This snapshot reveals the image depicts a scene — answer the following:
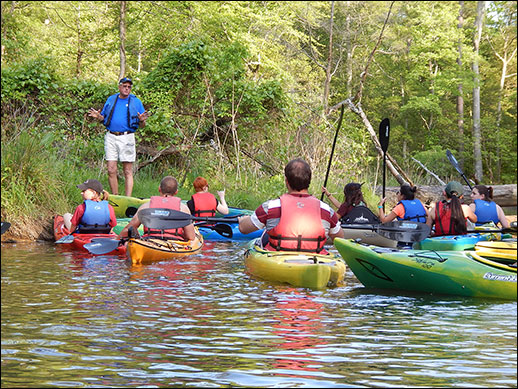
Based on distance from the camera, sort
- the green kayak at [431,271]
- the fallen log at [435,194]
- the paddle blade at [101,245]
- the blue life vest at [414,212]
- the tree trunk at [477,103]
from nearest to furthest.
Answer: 1. the green kayak at [431,271]
2. the paddle blade at [101,245]
3. the blue life vest at [414,212]
4. the fallen log at [435,194]
5. the tree trunk at [477,103]

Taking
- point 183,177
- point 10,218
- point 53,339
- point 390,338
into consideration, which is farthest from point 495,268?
point 183,177

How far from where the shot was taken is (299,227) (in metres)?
7.09

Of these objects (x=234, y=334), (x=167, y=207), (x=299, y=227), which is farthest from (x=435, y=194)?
(x=234, y=334)

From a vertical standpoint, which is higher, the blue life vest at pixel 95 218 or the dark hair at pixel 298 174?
the dark hair at pixel 298 174

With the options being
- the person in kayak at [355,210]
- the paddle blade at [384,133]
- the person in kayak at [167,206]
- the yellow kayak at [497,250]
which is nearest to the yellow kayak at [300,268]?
the yellow kayak at [497,250]

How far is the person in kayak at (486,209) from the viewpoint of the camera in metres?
10.2

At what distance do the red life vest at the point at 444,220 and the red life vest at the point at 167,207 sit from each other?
3250 mm

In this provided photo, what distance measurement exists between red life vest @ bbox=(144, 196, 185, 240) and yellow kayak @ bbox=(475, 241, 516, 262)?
351 cm

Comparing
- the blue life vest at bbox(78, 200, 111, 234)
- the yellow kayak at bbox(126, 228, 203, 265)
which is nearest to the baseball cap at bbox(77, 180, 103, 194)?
the blue life vest at bbox(78, 200, 111, 234)

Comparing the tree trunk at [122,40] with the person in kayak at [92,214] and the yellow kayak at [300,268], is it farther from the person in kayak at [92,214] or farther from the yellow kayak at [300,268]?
the yellow kayak at [300,268]

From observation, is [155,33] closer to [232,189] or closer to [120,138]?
[232,189]

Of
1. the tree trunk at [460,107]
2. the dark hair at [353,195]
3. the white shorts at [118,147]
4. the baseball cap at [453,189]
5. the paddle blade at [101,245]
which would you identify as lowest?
the paddle blade at [101,245]

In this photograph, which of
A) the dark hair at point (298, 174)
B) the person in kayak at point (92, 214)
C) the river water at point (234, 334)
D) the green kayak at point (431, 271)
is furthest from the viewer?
Answer: the person in kayak at point (92, 214)

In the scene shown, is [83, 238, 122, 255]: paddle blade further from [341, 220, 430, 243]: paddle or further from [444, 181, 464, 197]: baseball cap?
[444, 181, 464, 197]: baseball cap
